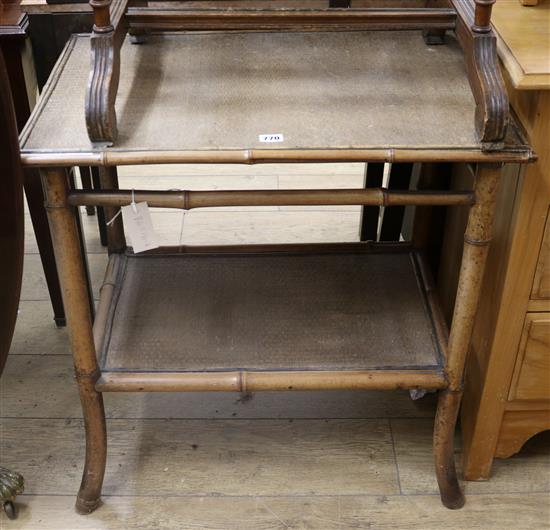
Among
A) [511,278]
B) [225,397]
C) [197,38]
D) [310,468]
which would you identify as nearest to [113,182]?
[197,38]

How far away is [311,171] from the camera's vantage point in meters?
2.39

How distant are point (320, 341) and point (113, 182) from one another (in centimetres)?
52

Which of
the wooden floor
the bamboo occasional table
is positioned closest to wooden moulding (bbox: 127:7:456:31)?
the bamboo occasional table

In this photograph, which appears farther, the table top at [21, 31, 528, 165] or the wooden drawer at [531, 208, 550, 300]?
the wooden drawer at [531, 208, 550, 300]

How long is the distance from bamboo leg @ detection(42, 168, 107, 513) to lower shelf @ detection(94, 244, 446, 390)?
1.8 inches

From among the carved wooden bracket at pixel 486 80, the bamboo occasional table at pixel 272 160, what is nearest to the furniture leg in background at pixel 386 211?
the bamboo occasional table at pixel 272 160

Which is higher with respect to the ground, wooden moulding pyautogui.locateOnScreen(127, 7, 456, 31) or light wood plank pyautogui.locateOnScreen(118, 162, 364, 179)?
wooden moulding pyautogui.locateOnScreen(127, 7, 456, 31)

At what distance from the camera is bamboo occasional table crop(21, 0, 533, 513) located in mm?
1049

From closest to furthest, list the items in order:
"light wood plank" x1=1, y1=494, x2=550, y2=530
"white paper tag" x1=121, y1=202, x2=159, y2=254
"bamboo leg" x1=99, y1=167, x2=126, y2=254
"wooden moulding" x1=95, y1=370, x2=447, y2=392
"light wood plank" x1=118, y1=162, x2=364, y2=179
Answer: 1. "white paper tag" x1=121, y1=202, x2=159, y2=254
2. "wooden moulding" x1=95, y1=370, x2=447, y2=392
3. "light wood plank" x1=1, y1=494, x2=550, y2=530
4. "bamboo leg" x1=99, y1=167, x2=126, y2=254
5. "light wood plank" x1=118, y1=162, x2=364, y2=179

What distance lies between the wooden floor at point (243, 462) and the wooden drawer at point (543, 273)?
0.42 metres

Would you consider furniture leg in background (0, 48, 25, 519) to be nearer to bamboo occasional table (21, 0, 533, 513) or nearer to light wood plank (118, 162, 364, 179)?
bamboo occasional table (21, 0, 533, 513)

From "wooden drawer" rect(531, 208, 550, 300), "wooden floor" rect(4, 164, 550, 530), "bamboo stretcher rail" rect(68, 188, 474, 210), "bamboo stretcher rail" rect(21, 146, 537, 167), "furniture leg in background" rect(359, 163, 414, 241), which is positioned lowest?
"wooden floor" rect(4, 164, 550, 530)

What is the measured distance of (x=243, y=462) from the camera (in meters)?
1.50

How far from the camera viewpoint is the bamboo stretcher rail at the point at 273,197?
3.64 feet
